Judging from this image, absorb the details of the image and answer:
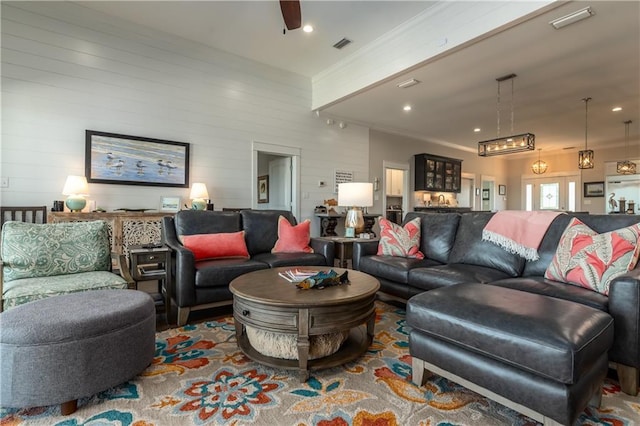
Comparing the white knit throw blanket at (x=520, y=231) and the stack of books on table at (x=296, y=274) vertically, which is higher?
the white knit throw blanket at (x=520, y=231)

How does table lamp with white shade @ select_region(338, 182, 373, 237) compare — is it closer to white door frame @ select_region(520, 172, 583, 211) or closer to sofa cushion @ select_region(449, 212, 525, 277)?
sofa cushion @ select_region(449, 212, 525, 277)

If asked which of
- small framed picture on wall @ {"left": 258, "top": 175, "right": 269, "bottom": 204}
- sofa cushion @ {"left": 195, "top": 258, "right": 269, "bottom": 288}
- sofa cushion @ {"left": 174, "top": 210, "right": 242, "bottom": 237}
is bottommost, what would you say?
sofa cushion @ {"left": 195, "top": 258, "right": 269, "bottom": 288}

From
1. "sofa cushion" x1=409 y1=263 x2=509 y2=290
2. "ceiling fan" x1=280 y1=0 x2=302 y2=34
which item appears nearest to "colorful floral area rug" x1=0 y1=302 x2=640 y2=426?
"sofa cushion" x1=409 y1=263 x2=509 y2=290

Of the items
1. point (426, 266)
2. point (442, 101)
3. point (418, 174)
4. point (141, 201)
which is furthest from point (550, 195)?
point (141, 201)

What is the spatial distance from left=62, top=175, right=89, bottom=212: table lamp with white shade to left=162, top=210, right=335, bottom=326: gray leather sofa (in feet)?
4.62

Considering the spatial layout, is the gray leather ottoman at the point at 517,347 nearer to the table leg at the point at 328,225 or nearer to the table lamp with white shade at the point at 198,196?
the table lamp with white shade at the point at 198,196

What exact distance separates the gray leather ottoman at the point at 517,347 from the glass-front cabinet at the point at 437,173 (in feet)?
22.5

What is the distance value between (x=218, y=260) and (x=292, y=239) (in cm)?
87

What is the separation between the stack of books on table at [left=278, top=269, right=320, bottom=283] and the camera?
2.24 m

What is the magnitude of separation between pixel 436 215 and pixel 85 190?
413 cm

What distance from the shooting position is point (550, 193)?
34.6ft

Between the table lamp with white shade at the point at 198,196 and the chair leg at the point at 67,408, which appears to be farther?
the table lamp with white shade at the point at 198,196

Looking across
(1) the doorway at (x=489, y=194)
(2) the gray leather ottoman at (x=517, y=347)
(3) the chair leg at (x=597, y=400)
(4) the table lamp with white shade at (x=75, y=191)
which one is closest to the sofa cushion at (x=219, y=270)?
(2) the gray leather ottoman at (x=517, y=347)

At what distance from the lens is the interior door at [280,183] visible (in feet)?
20.8
